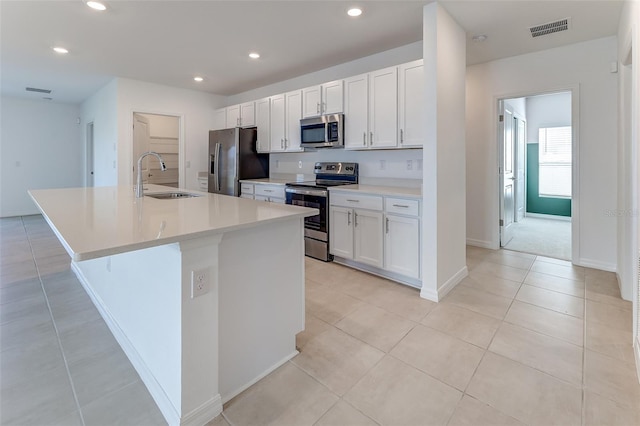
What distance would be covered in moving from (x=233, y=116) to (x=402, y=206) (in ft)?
12.5

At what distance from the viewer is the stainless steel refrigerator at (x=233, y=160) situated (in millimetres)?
5070

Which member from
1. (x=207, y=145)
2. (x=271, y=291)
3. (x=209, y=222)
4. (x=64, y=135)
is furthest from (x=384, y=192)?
(x=64, y=135)

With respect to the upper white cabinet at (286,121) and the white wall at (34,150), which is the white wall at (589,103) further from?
the white wall at (34,150)

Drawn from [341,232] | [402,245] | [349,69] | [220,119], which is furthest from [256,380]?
[220,119]

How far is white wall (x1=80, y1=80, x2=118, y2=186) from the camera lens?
5.14 metres

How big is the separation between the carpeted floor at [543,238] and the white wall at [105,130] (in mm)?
6271

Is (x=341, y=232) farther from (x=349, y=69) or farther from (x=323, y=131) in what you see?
(x=349, y=69)

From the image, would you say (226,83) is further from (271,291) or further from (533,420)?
(533,420)

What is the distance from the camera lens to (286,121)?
15.2 ft

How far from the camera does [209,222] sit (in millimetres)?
1527

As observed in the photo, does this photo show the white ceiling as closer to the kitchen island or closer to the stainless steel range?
the stainless steel range

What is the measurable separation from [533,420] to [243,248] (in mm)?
1594

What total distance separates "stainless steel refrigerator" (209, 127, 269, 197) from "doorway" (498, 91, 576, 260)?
4.22 meters

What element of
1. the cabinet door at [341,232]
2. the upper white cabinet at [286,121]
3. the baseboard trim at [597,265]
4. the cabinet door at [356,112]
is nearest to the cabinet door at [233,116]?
the upper white cabinet at [286,121]
